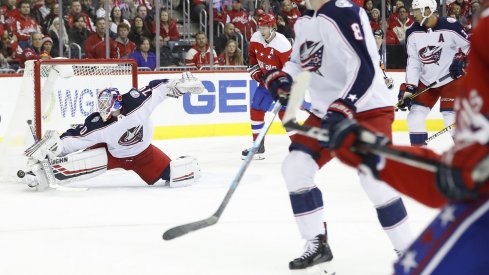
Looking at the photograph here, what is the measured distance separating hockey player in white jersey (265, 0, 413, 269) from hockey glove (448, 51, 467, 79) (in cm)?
318

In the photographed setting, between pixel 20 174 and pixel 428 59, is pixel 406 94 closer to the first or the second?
pixel 428 59

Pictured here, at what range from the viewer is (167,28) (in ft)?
31.0

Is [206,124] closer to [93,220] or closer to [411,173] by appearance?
[93,220]

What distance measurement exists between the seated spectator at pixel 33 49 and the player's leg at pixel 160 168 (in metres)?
2.84

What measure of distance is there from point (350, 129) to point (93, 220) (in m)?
2.98

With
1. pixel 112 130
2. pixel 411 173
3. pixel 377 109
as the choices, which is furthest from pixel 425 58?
pixel 411 173

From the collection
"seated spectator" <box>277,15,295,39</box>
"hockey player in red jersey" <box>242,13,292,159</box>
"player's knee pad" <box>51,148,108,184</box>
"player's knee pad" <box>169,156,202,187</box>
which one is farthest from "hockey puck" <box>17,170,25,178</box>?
"seated spectator" <box>277,15,295,39</box>

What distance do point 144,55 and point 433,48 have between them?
3.47 metres

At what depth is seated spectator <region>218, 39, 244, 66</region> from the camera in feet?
31.1

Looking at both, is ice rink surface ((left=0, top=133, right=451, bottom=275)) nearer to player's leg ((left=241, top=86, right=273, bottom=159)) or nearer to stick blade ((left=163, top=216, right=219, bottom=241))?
stick blade ((left=163, top=216, right=219, bottom=241))

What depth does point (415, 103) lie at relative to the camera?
6316 millimetres

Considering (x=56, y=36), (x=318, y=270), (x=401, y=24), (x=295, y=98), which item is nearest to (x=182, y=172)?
(x=318, y=270)

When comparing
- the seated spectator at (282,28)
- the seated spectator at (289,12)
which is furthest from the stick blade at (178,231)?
the seated spectator at (289,12)

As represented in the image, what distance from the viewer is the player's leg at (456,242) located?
1.60m
